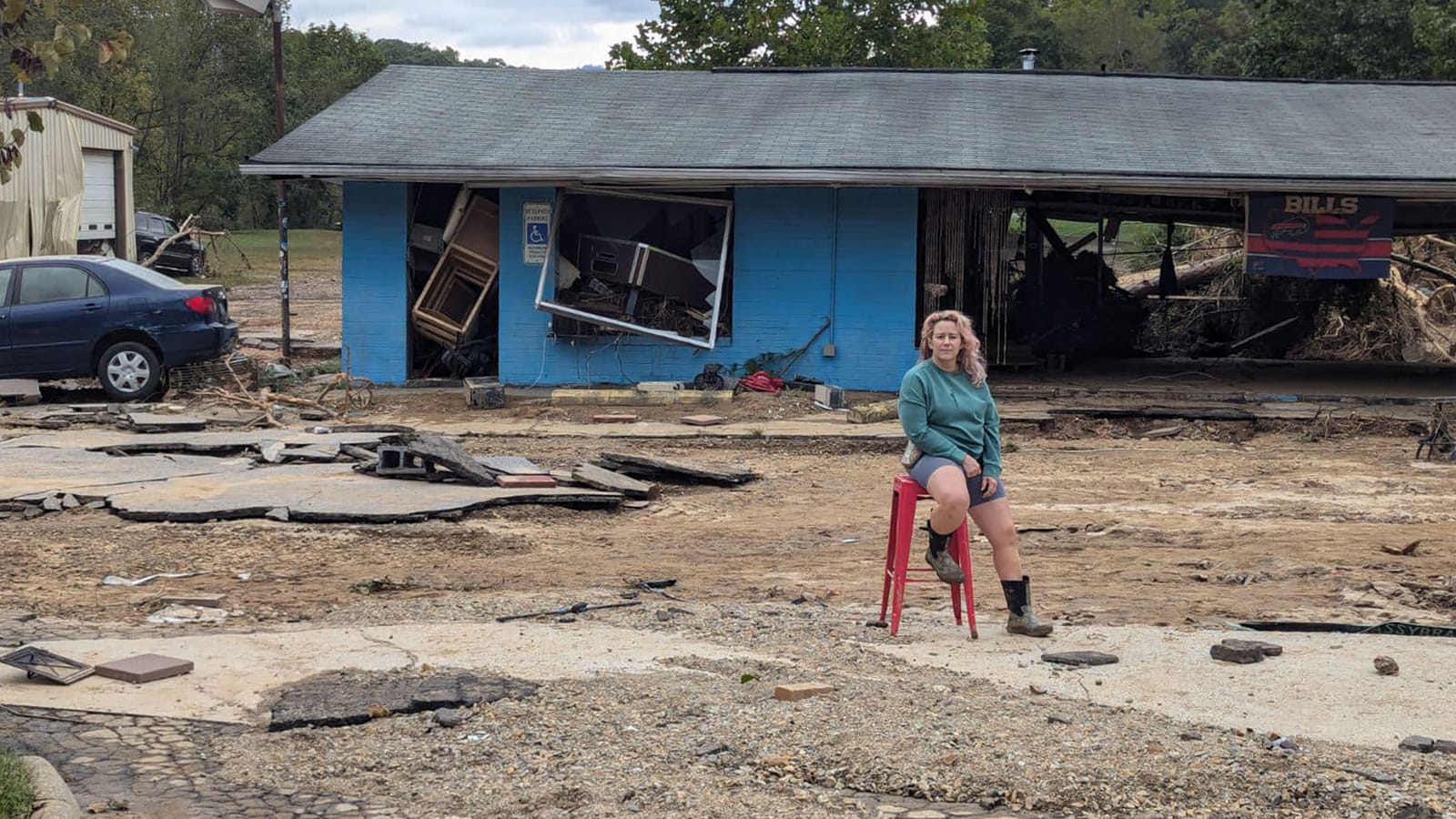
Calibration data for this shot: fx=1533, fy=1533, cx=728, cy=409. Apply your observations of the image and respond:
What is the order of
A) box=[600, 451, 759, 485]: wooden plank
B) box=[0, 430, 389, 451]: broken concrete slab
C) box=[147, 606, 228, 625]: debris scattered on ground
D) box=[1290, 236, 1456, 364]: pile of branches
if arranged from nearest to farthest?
box=[147, 606, 228, 625]: debris scattered on ground, box=[600, 451, 759, 485]: wooden plank, box=[0, 430, 389, 451]: broken concrete slab, box=[1290, 236, 1456, 364]: pile of branches

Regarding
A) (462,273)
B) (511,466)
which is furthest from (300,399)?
(511,466)

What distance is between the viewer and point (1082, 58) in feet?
200

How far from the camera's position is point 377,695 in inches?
245

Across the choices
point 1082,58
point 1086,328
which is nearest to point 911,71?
point 1086,328

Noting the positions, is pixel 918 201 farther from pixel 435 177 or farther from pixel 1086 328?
pixel 435 177

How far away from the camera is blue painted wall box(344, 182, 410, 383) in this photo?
1794cm

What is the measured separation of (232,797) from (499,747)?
3.07 ft

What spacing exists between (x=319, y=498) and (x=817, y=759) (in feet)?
21.4

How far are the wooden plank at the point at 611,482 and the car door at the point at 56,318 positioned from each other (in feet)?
23.9

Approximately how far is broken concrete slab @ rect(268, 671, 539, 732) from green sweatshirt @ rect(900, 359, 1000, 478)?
215 cm

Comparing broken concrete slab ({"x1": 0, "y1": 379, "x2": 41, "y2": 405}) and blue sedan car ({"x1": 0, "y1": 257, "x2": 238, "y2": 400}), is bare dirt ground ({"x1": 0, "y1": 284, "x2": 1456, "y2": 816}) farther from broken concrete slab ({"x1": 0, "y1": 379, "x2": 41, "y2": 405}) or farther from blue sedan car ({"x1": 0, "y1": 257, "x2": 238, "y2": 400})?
broken concrete slab ({"x1": 0, "y1": 379, "x2": 41, "y2": 405})

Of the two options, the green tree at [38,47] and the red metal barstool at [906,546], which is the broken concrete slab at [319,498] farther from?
the green tree at [38,47]

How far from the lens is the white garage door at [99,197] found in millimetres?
26750

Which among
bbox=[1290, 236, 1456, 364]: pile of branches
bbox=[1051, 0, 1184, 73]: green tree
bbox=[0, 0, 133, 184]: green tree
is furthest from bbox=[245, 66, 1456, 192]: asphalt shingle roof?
bbox=[1051, 0, 1184, 73]: green tree
